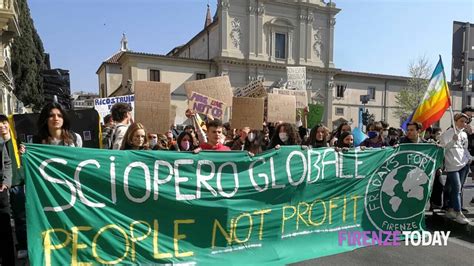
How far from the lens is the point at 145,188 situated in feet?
10.8

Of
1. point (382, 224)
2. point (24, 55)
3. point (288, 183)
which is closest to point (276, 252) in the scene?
point (288, 183)

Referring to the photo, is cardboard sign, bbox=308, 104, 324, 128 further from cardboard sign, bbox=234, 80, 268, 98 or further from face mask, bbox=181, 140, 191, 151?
face mask, bbox=181, 140, 191, 151

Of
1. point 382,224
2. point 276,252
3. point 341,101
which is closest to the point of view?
point 276,252

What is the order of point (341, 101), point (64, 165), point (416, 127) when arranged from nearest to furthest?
point (64, 165), point (416, 127), point (341, 101)

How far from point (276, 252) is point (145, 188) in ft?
5.37

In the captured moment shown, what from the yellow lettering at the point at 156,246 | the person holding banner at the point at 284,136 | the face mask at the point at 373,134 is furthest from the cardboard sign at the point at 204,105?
the face mask at the point at 373,134

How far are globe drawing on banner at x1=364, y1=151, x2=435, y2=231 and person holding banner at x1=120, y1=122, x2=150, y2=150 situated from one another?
2.91m

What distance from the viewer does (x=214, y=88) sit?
518 centimetres

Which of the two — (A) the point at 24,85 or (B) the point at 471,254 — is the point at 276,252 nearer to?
(B) the point at 471,254

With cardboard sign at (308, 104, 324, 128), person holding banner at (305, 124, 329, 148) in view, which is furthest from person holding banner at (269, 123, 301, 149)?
cardboard sign at (308, 104, 324, 128)

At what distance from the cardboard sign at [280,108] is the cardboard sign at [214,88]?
2.72 feet

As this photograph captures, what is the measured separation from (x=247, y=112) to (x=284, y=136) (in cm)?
72

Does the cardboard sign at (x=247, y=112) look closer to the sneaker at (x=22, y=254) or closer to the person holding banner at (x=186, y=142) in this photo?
the person holding banner at (x=186, y=142)

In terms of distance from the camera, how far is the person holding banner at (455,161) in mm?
4930
